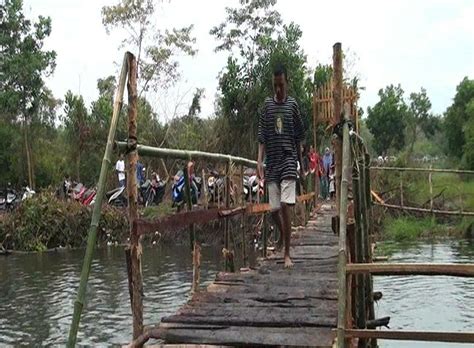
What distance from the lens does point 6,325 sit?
452 inches

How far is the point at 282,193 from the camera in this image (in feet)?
A: 19.3

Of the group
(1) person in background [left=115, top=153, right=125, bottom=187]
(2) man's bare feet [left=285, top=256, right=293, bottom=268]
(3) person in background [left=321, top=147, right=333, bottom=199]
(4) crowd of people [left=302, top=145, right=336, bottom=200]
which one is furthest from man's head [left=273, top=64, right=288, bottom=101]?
(1) person in background [left=115, top=153, right=125, bottom=187]

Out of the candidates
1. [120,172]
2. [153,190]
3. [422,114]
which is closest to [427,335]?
[153,190]

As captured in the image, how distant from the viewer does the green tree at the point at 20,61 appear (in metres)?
23.3

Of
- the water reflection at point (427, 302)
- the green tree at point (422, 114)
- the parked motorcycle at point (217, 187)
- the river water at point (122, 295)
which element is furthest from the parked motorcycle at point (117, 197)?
the green tree at point (422, 114)

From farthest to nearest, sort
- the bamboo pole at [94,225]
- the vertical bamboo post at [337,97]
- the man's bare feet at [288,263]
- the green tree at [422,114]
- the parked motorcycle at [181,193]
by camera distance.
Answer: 1. the green tree at [422,114]
2. the parked motorcycle at [181,193]
3. the man's bare feet at [288,263]
4. the vertical bamboo post at [337,97]
5. the bamboo pole at [94,225]

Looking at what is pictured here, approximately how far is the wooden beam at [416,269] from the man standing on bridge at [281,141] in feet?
7.49

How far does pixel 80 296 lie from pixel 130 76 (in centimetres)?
122

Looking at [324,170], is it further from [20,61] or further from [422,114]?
[422,114]

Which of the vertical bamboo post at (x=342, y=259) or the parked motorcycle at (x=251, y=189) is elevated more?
the parked motorcycle at (x=251, y=189)

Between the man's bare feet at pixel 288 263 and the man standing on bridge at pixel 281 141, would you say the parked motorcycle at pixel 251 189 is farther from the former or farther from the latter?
the man standing on bridge at pixel 281 141

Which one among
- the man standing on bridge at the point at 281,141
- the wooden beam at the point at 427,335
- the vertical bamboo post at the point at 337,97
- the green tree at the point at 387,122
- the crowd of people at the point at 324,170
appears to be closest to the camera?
the wooden beam at the point at 427,335

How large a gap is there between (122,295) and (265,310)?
378 inches

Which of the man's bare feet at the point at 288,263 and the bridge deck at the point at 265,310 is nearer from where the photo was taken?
the bridge deck at the point at 265,310
